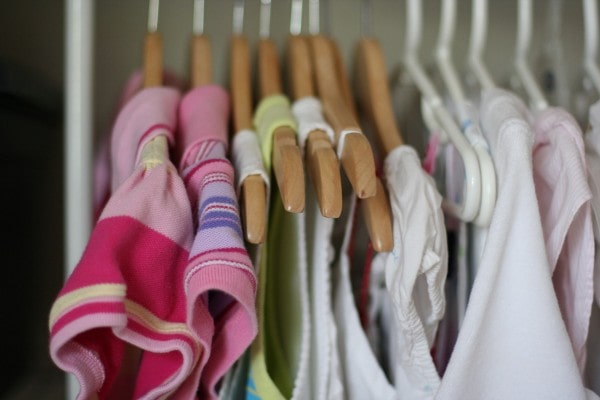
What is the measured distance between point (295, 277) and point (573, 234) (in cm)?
26

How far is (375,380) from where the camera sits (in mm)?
509

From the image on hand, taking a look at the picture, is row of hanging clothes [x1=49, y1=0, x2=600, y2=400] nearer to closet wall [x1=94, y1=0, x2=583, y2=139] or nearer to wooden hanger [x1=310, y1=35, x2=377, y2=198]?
wooden hanger [x1=310, y1=35, x2=377, y2=198]

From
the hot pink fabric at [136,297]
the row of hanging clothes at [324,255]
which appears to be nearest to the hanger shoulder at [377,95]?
the row of hanging clothes at [324,255]

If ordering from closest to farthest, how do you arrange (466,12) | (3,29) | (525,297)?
(525,297) < (3,29) < (466,12)

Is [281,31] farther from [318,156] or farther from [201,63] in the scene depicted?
[318,156]

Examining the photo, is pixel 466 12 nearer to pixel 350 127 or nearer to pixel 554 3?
pixel 554 3

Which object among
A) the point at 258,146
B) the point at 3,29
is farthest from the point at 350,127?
the point at 3,29

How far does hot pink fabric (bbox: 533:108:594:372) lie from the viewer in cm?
46

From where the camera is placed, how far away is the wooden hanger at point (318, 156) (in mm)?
416

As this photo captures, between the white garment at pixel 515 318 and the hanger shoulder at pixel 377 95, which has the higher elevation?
the hanger shoulder at pixel 377 95

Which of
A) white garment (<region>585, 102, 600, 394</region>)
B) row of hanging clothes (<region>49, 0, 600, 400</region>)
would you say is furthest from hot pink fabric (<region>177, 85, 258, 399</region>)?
white garment (<region>585, 102, 600, 394</region>)

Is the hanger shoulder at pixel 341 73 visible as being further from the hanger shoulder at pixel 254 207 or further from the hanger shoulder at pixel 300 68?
the hanger shoulder at pixel 254 207

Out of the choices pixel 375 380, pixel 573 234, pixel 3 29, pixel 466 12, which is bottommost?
pixel 375 380

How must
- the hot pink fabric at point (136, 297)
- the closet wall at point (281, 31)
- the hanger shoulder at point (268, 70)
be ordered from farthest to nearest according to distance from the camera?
the closet wall at point (281, 31) < the hanger shoulder at point (268, 70) < the hot pink fabric at point (136, 297)
